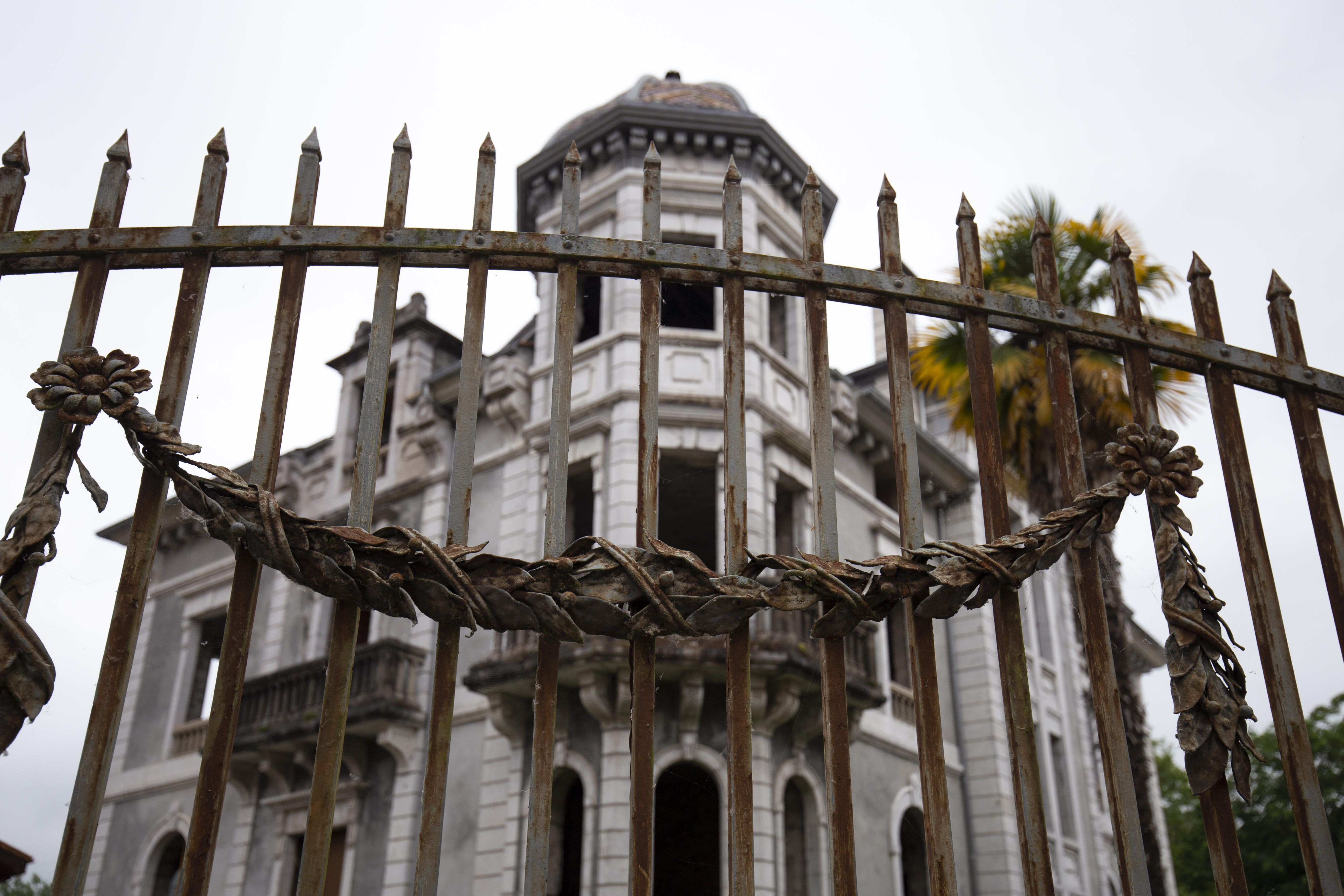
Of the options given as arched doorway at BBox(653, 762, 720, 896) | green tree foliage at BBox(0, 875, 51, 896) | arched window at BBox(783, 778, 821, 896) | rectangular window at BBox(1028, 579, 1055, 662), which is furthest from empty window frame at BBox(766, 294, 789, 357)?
green tree foliage at BBox(0, 875, 51, 896)

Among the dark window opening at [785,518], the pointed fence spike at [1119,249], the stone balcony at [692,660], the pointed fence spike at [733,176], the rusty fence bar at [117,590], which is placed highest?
the dark window opening at [785,518]

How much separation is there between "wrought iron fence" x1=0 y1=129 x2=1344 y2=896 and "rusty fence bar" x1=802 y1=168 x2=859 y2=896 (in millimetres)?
12

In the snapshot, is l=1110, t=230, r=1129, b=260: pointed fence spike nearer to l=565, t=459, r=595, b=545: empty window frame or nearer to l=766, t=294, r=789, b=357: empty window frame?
l=565, t=459, r=595, b=545: empty window frame

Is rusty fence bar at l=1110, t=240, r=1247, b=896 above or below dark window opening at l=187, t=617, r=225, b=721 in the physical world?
below

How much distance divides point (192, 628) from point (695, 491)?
980 centimetres

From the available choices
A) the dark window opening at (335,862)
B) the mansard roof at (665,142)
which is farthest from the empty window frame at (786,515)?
the dark window opening at (335,862)

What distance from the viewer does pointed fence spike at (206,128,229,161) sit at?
151 inches

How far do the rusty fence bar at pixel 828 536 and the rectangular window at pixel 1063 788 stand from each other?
16.6 metres

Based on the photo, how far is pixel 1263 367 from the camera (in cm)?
425

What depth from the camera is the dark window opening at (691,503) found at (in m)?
13.8

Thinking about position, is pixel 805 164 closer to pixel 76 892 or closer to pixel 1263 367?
pixel 1263 367

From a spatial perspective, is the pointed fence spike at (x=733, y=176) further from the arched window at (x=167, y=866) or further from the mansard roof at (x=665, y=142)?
the arched window at (x=167, y=866)

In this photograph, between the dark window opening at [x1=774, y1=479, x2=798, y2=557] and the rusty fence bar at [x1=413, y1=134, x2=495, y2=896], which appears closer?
the rusty fence bar at [x1=413, y1=134, x2=495, y2=896]

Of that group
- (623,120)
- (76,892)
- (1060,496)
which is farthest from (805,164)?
(76,892)
